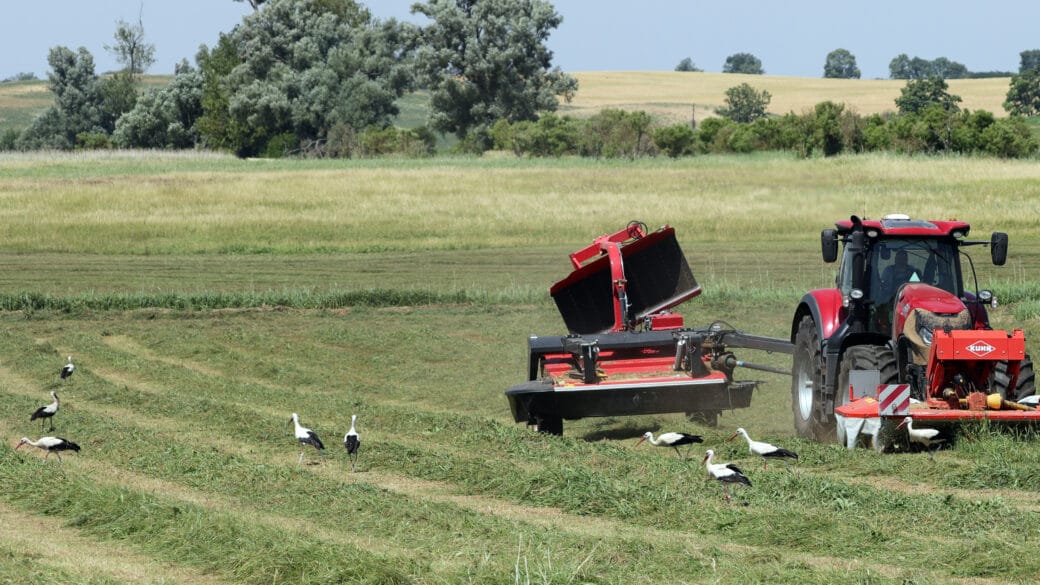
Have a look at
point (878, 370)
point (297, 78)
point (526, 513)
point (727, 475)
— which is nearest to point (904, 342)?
point (878, 370)

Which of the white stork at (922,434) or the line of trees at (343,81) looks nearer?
the white stork at (922,434)

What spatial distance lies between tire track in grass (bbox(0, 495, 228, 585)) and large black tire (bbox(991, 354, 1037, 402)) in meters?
7.04

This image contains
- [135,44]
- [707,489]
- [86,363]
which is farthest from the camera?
[135,44]

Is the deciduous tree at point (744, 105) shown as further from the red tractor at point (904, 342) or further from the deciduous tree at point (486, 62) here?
the red tractor at point (904, 342)

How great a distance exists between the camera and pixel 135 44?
392 feet

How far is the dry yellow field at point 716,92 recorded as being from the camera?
111 m

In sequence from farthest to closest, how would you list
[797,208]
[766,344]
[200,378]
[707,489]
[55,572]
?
[797,208], [200,378], [766,344], [707,489], [55,572]

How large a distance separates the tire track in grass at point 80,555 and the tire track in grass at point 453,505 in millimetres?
1041

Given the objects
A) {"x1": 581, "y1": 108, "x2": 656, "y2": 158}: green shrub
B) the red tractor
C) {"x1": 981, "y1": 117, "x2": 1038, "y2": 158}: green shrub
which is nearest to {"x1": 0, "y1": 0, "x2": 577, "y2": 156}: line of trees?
{"x1": 581, "y1": 108, "x2": 656, "y2": 158}: green shrub

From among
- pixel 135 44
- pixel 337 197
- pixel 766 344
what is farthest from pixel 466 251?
pixel 135 44

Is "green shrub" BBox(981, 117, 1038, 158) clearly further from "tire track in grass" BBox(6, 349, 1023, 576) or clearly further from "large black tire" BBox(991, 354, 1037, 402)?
"tire track in grass" BBox(6, 349, 1023, 576)

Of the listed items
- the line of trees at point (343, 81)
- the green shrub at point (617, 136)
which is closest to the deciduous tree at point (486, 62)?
the line of trees at point (343, 81)

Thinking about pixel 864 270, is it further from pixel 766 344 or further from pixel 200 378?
pixel 200 378

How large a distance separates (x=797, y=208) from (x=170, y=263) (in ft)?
51.1
